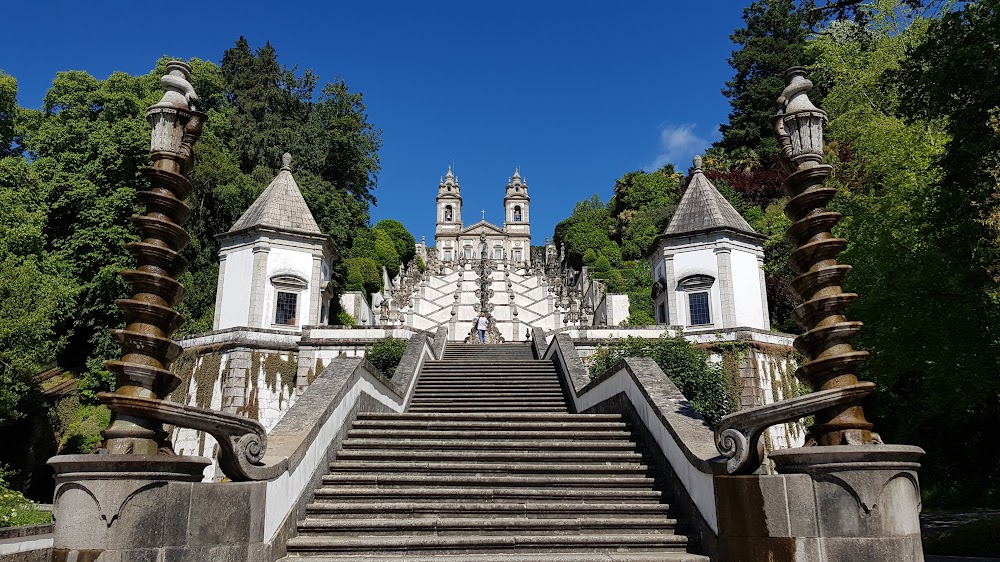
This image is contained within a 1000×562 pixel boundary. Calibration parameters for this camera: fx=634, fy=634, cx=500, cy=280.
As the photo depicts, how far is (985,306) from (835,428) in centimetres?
785

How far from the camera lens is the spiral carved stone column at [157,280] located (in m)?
5.22

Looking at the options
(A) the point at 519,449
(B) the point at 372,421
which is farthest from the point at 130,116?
(A) the point at 519,449

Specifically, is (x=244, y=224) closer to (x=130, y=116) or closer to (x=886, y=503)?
(x=130, y=116)

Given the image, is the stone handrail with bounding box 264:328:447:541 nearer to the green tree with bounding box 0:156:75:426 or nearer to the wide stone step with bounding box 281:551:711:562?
the wide stone step with bounding box 281:551:711:562

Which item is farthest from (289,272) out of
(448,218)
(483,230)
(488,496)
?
(448,218)

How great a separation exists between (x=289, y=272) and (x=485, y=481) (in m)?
16.5

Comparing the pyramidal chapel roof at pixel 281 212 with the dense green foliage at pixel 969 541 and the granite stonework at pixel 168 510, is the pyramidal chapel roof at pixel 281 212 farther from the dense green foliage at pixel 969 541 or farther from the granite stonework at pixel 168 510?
the dense green foliage at pixel 969 541

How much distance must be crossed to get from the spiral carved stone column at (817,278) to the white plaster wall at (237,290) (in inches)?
750

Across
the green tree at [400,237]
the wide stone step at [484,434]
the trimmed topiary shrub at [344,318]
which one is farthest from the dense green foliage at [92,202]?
the green tree at [400,237]

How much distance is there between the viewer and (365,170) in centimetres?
3966

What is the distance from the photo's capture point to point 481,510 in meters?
7.03

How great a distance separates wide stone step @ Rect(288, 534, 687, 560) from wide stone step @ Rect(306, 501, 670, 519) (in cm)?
48

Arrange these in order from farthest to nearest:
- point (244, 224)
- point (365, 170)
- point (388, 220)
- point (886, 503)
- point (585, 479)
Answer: point (388, 220), point (365, 170), point (244, 224), point (585, 479), point (886, 503)

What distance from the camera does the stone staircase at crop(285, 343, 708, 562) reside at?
6.32 m
